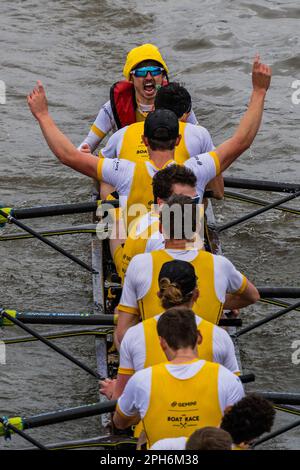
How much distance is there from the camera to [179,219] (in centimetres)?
795

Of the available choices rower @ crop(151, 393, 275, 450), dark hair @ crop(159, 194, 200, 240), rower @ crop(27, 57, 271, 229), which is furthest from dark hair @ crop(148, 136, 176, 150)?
rower @ crop(151, 393, 275, 450)

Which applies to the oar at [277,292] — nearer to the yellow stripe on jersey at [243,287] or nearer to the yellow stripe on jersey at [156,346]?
the yellow stripe on jersey at [243,287]

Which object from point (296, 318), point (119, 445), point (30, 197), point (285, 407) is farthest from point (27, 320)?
point (30, 197)

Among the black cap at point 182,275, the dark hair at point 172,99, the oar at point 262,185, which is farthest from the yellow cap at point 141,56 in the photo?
the black cap at point 182,275

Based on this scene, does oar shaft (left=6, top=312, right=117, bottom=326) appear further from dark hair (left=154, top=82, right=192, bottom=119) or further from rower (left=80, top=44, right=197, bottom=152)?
rower (left=80, top=44, right=197, bottom=152)

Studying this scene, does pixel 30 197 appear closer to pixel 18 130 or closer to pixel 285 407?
pixel 18 130

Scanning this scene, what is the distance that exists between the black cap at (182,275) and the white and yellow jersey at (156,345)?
20 cm

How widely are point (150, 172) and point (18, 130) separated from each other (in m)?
7.04

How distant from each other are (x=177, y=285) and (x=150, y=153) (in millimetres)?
1901

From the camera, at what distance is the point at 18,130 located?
53.6 ft

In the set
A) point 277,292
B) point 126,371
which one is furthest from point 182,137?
point 126,371

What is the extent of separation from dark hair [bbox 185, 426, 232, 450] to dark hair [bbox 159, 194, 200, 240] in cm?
205

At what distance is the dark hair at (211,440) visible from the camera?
6070 mm

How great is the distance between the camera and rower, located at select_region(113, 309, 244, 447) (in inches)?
278
